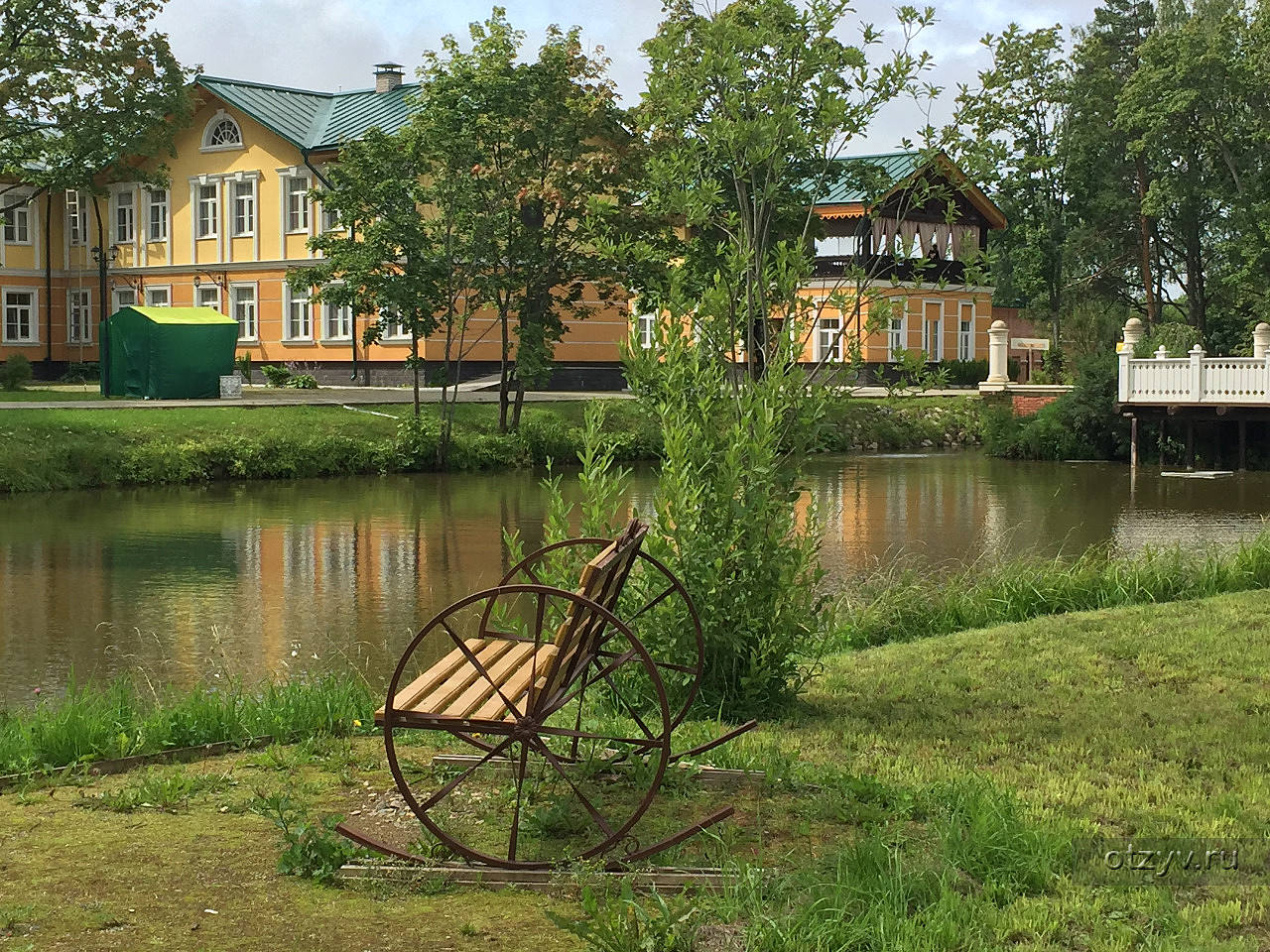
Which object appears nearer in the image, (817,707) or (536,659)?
(536,659)

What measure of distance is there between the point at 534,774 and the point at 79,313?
46.5 meters

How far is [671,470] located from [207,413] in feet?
74.0

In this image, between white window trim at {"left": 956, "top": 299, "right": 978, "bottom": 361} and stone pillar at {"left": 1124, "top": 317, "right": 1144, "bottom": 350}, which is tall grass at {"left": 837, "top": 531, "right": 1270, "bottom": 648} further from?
white window trim at {"left": 956, "top": 299, "right": 978, "bottom": 361}

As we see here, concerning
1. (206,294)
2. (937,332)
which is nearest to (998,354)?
(937,332)

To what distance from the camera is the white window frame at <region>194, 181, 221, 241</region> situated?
46969 millimetres

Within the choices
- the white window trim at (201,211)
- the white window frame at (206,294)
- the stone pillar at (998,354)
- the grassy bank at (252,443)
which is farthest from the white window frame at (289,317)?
the stone pillar at (998,354)

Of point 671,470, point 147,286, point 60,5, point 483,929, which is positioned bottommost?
point 483,929

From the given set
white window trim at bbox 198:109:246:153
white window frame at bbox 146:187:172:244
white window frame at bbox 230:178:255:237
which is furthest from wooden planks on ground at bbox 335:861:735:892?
white window frame at bbox 146:187:172:244

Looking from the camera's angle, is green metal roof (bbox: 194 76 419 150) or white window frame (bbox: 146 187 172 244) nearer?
green metal roof (bbox: 194 76 419 150)

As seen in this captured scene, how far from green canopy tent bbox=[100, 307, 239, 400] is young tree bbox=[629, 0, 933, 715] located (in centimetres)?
2754

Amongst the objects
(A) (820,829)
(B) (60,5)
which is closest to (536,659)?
(A) (820,829)

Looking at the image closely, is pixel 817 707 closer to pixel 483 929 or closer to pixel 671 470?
pixel 671 470

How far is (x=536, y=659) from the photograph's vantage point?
5902mm

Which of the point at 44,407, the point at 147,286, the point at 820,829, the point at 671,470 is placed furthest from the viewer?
the point at 147,286
